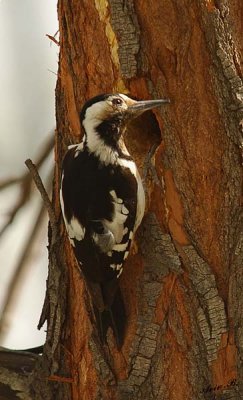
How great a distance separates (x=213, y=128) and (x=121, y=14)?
58 cm

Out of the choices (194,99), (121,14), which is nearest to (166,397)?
(194,99)

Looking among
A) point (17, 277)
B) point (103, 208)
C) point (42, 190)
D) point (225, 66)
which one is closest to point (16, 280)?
point (17, 277)

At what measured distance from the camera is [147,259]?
4.07 meters

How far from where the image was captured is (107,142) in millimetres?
4191

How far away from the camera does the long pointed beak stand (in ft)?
13.1

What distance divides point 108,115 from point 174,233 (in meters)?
0.55

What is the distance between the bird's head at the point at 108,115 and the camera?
4.04m

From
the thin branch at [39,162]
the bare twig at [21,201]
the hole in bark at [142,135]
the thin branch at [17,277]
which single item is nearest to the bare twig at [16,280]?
the thin branch at [17,277]

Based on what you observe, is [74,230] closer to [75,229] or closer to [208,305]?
[75,229]

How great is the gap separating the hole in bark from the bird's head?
0.16 metres

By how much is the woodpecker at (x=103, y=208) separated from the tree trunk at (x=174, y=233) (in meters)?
0.09

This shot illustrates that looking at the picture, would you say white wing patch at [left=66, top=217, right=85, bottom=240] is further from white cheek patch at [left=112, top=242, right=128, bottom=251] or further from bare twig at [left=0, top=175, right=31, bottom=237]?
bare twig at [left=0, top=175, right=31, bottom=237]

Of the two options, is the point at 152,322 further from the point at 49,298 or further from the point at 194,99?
the point at 194,99

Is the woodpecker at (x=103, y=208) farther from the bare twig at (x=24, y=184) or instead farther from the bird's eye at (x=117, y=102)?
the bare twig at (x=24, y=184)
